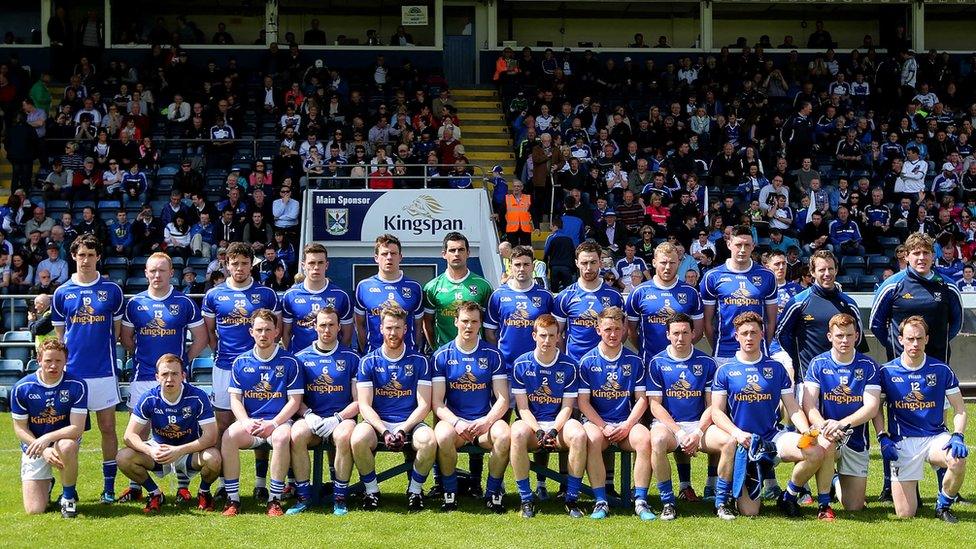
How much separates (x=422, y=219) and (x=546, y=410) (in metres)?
11.3

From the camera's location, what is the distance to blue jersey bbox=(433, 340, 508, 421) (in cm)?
866

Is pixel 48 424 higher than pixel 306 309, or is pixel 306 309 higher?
pixel 306 309

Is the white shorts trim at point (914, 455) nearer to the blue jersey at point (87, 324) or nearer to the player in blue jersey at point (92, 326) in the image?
the player in blue jersey at point (92, 326)

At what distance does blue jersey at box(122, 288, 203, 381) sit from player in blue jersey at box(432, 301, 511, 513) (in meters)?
1.92

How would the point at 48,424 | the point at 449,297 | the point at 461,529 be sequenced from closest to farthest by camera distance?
the point at 461,529 < the point at 48,424 < the point at 449,297

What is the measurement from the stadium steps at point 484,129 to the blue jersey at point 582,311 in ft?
42.7

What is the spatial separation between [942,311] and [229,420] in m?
5.27

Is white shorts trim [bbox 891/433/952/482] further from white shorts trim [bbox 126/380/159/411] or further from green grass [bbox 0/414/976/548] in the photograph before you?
white shorts trim [bbox 126/380/159/411]

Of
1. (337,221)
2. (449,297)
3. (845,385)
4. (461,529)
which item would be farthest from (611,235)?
(461,529)

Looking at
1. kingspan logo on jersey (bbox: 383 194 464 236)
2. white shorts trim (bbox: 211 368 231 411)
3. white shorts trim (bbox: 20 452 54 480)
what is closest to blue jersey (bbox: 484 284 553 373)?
white shorts trim (bbox: 211 368 231 411)

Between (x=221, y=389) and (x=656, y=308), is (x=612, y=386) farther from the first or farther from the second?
(x=221, y=389)

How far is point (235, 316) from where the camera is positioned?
918cm

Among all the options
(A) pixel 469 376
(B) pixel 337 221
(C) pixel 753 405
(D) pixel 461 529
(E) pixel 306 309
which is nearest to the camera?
(D) pixel 461 529

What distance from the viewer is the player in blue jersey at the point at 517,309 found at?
925 centimetres
